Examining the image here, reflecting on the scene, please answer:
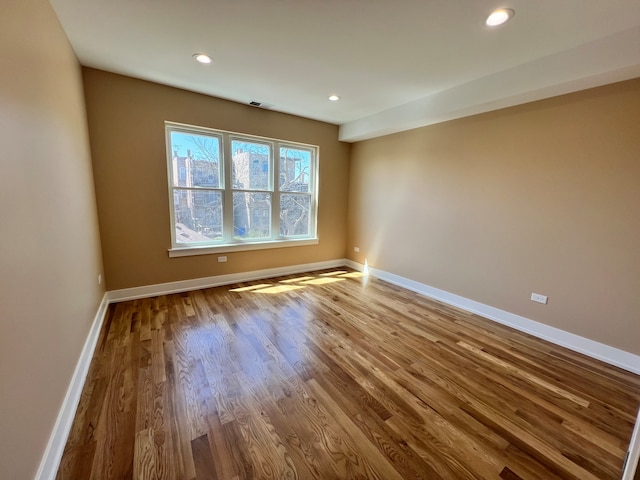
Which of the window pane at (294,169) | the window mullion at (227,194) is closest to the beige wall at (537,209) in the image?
the window pane at (294,169)

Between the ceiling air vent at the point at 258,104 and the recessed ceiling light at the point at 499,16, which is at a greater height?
the ceiling air vent at the point at 258,104

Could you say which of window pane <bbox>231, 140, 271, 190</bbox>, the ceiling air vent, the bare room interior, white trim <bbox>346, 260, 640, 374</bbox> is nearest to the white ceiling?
the bare room interior

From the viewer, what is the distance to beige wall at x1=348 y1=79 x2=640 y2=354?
2297 millimetres

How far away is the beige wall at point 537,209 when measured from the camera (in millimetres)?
2297

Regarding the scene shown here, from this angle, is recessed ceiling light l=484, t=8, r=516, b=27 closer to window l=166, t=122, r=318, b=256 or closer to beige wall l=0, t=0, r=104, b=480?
beige wall l=0, t=0, r=104, b=480

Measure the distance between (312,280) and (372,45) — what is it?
3276 mm

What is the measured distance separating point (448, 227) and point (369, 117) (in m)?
2.12

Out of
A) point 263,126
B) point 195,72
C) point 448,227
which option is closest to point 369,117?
point 263,126

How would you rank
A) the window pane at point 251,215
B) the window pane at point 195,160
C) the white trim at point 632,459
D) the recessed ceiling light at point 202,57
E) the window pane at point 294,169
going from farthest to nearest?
the window pane at point 294,169
the window pane at point 251,215
the window pane at point 195,160
the recessed ceiling light at point 202,57
the white trim at point 632,459

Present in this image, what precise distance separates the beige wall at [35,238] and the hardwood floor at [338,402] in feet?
1.32

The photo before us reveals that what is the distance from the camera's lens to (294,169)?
15.2 ft

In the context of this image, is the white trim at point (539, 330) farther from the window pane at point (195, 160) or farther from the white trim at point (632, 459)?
the window pane at point (195, 160)

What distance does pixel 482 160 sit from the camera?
3188mm

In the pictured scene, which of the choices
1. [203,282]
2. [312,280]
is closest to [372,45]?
[312,280]
